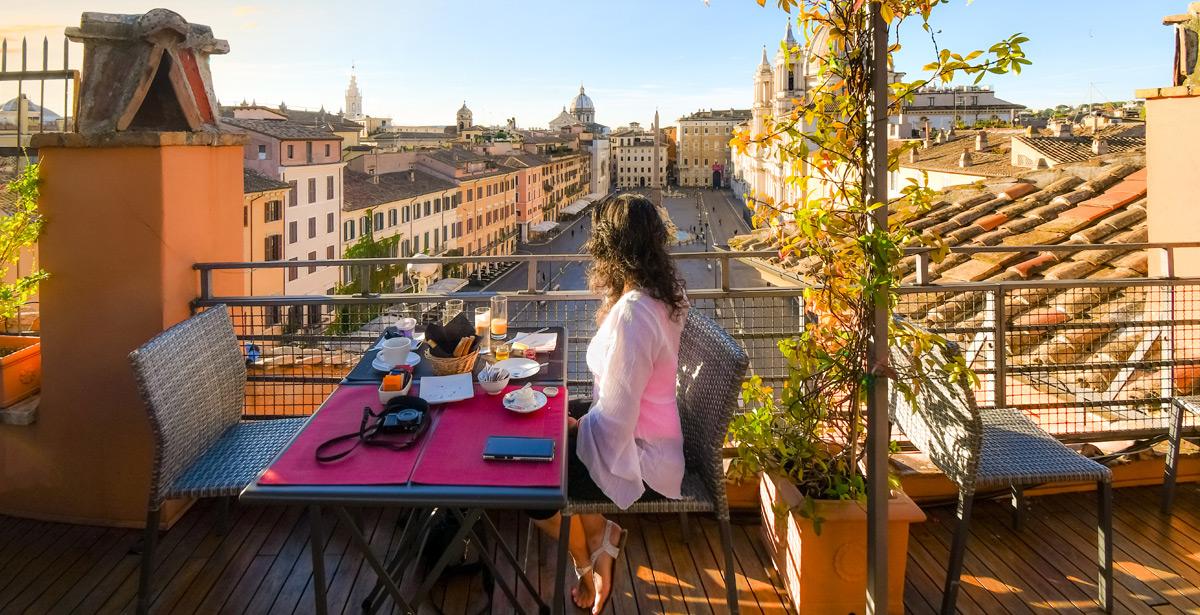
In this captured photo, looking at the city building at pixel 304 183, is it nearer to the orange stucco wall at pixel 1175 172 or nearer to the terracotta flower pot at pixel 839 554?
the orange stucco wall at pixel 1175 172

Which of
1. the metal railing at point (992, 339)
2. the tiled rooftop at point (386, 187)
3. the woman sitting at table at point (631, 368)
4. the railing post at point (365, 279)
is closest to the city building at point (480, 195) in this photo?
the tiled rooftop at point (386, 187)

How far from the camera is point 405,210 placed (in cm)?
3862

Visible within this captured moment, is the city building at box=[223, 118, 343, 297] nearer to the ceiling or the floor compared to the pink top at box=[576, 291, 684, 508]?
nearer to the ceiling

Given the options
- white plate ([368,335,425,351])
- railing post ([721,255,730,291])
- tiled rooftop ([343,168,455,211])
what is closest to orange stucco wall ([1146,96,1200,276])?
railing post ([721,255,730,291])

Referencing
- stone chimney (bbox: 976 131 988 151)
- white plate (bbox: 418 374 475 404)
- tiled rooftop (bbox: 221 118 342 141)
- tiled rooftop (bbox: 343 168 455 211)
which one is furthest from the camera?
tiled rooftop (bbox: 343 168 455 211)

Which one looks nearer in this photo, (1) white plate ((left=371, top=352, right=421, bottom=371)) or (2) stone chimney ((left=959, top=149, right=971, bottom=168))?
(1) white plate ((left=371, top=352, right=421, bottom=371))

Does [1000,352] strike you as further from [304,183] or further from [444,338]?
[304,183]

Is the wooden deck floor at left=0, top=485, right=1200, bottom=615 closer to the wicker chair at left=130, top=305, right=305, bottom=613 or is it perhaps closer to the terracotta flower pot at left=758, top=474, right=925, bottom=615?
the terracotta flower pot at left=758, top=474, right=925, bottom=615

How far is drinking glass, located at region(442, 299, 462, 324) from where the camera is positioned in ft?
9.81

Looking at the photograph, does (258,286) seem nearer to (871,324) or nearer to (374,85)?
(871,324)

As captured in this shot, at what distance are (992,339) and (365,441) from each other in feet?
9.52

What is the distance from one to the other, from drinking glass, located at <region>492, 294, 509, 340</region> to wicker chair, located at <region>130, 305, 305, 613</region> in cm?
84

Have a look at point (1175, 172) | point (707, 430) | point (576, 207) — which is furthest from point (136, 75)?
point (576, 207)

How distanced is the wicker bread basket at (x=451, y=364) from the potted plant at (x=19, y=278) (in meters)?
1.75
